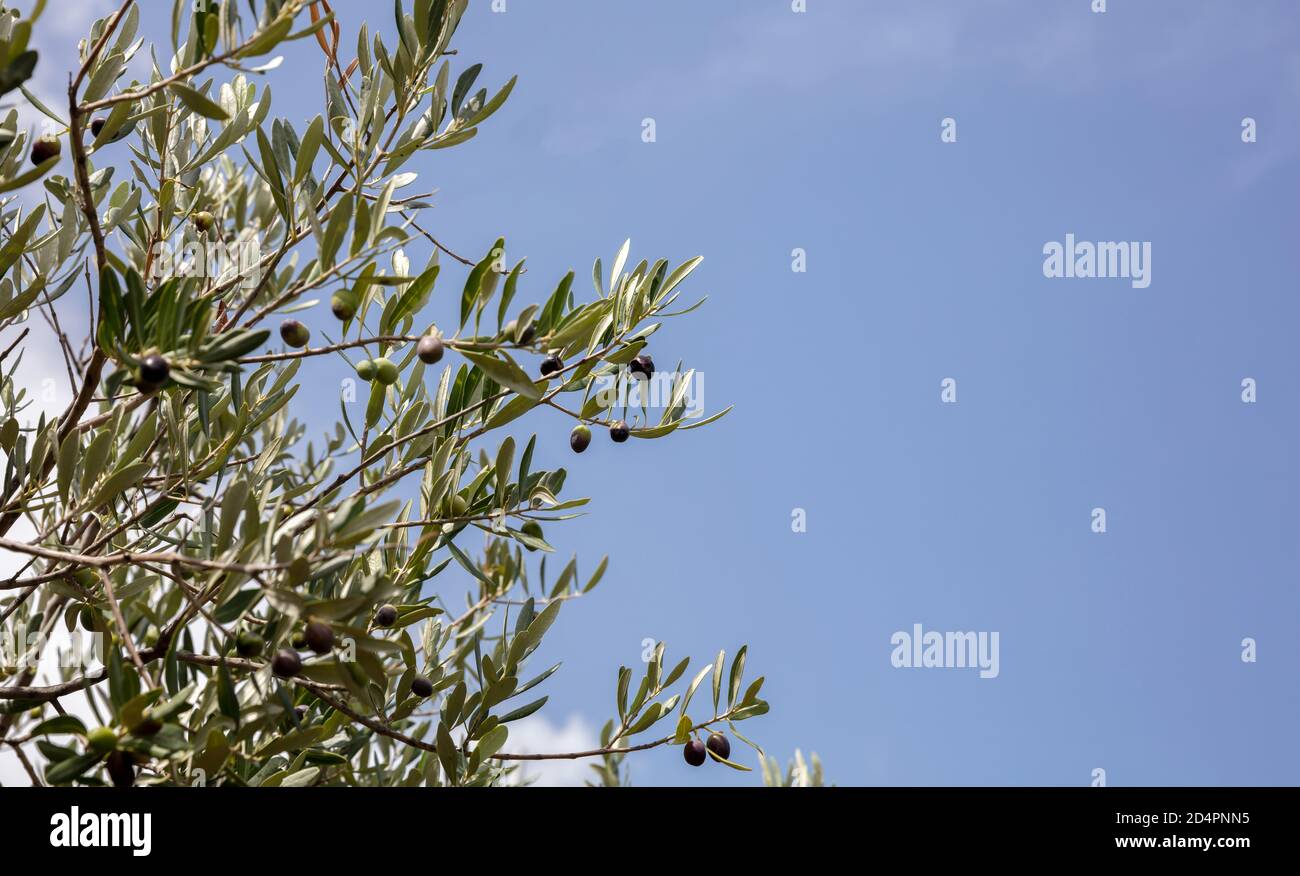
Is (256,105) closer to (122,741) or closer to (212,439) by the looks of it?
(212,439)

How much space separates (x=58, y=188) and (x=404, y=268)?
3.50 feet

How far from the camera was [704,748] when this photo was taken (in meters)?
3.09

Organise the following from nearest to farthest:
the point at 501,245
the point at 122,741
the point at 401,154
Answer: the point at 122,741 → the point at 501,245 → the point at 401,154

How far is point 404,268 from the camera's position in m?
3.47

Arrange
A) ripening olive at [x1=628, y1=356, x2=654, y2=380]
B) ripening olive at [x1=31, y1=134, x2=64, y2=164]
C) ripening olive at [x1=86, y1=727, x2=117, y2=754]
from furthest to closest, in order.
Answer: ripening olive at [x1=628, y1=356, x2=654, y2=380], ripening olive at [x1=31, y1=134, x2=64, y2=164], ripening olive at [x1=86, y1=727, x2=117, y2=754]

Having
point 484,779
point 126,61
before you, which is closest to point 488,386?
point 484,779

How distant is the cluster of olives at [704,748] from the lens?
3.08 metres

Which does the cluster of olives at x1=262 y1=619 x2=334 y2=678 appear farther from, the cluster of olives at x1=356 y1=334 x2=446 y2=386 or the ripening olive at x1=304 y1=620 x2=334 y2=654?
the cluster of olives at x1=356 y1=334 x2=446 y2=386

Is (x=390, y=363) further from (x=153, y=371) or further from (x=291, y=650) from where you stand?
(x=291, y=650)

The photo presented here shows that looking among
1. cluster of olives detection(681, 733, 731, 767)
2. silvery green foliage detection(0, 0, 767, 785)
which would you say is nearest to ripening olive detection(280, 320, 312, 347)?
silvery green foliage detection(0, 0, 767, 785)

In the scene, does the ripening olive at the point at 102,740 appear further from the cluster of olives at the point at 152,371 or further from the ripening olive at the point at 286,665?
the cluster of olives at the point at 152,371

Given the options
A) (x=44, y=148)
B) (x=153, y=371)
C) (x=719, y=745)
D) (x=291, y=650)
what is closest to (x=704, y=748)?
(x=719, y=745)

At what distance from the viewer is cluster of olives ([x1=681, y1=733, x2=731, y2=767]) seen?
10.1ft

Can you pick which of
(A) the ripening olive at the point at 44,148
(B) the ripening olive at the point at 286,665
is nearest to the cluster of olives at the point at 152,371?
(B) the ripening olive at the point at 286,665
